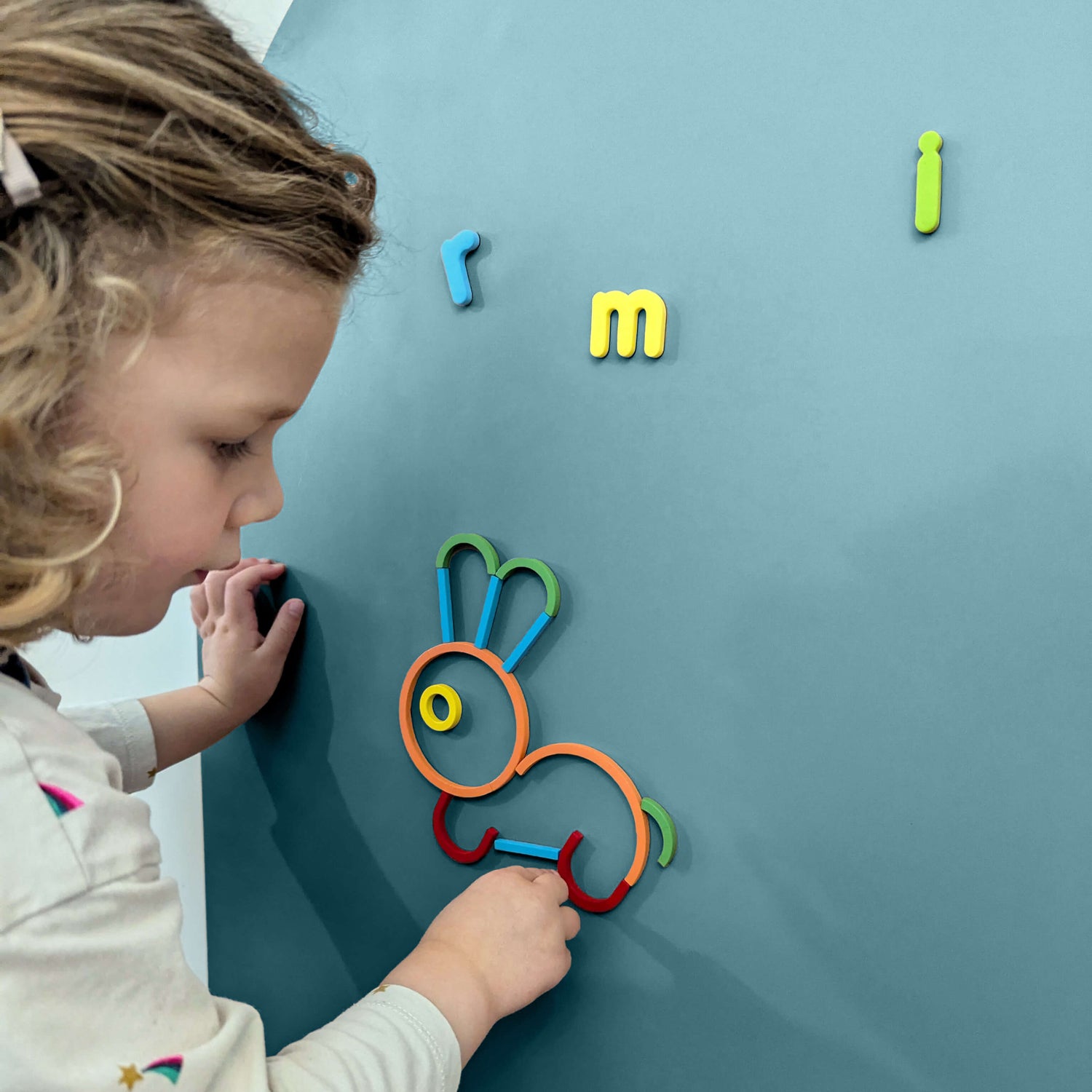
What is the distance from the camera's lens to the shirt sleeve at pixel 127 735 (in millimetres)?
717

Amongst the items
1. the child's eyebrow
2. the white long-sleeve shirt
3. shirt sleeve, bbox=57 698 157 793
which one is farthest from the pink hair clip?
Answer: shirt sleeve, bbox=57 698 157 793

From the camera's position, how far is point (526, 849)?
25.3 inches

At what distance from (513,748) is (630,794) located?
0.10 m

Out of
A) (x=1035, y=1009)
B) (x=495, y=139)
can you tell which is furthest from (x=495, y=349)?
(x=1035, y=1009)

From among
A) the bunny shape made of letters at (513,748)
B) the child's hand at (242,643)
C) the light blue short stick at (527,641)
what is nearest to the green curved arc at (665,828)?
the bunny shape made of letters at (513,748)

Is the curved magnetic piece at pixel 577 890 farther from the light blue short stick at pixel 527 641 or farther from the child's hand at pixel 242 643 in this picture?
the child's hand at pixel 242 643

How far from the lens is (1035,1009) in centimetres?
50

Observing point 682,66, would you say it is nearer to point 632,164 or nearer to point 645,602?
point 632,164

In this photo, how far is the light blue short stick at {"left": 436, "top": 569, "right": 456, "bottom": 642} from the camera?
26.4 inches

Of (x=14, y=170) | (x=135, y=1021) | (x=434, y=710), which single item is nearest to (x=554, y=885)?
(x=434, y=710)

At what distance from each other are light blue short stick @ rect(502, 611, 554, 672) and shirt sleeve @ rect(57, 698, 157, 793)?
309 millimetres

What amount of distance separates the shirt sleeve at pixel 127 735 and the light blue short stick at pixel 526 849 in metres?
0.29

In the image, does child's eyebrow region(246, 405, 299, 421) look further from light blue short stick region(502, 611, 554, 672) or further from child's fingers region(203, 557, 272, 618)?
child's fingers region(203, 557, 272, 618)

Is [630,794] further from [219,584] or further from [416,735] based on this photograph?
[219,584]
